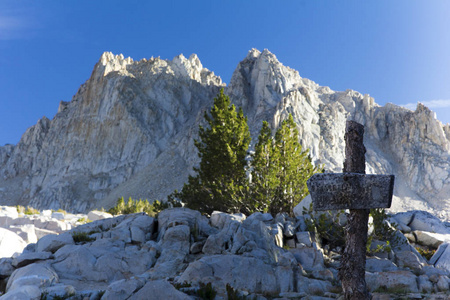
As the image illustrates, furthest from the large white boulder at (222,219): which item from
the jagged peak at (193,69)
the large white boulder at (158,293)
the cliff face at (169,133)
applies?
the jagged peak at (193,69)

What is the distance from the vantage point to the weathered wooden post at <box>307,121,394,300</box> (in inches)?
235

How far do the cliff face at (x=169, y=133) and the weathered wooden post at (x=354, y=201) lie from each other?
44679 millimetres

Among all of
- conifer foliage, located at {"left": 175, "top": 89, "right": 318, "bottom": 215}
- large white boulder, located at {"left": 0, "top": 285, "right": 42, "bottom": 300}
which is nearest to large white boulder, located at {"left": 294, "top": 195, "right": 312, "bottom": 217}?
conifer foliage, located at {"left": 175, "top": 89, "right": 318, "bottom": 215}

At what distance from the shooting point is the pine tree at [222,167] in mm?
19469

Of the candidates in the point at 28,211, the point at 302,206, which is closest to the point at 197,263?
the point at 302,206

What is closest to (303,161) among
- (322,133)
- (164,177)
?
(322,133)

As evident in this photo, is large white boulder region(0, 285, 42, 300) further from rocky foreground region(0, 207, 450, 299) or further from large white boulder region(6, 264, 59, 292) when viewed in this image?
large white boulder region(6, 264, 59, 292)

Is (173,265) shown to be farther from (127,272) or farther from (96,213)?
(96,213)

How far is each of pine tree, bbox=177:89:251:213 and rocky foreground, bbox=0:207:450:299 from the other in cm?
402

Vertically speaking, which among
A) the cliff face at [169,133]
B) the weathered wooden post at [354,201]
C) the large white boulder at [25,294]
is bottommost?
the large white boulder at [25,294]

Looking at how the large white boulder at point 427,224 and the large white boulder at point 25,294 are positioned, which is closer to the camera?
the large white boulder at point 25,294

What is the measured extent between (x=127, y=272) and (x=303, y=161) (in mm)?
13260

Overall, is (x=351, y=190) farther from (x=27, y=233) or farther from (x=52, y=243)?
(x=27, y=233)

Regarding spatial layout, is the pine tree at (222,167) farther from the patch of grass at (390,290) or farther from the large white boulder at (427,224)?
the large white boulder at (427,224)
